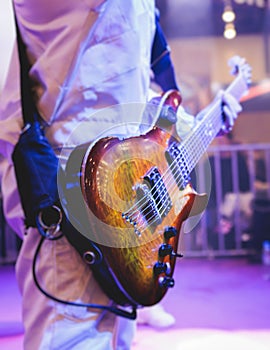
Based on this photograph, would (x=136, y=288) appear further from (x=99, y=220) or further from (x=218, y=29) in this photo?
(x=218, y=29)

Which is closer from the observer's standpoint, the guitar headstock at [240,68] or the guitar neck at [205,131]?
the guitar neck at [205,131]

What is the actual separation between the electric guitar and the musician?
6cm

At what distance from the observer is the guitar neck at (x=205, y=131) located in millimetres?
666

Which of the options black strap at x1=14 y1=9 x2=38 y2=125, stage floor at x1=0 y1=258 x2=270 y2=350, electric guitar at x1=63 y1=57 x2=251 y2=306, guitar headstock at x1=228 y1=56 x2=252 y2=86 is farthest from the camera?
stage floor at x1=0 y1=258 x2=270 y2=350

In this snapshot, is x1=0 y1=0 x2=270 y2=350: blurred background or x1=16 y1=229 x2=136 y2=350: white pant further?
x1=0 y1=0 x2=270 y2=350: blurred background

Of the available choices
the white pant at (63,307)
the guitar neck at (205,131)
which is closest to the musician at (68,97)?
the white pant at (63,307)

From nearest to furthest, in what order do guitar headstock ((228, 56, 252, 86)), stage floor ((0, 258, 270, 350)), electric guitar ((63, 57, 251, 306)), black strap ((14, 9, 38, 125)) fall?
electric guitar ((63, 57, 251, 306)) < black strap ((14, 9, 38, 125)) < guitar headstock ((228, 56, 252, 86)) < stage floor ((0, 258, 270, 350))

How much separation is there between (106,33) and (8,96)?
194 mm

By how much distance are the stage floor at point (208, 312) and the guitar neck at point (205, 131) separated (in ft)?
1.13

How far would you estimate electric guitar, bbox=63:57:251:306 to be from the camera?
578mm

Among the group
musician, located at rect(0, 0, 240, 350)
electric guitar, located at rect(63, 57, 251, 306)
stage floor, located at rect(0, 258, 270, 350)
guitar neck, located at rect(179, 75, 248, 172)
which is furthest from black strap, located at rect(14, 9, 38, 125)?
stage floor, located at rect(0, 258, 270, 350)

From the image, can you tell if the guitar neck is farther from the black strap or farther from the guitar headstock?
the black strap

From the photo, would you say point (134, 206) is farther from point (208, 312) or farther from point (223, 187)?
point (223, 187)

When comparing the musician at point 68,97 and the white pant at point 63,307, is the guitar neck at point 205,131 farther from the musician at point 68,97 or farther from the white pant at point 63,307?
the white pant at point 63,307
